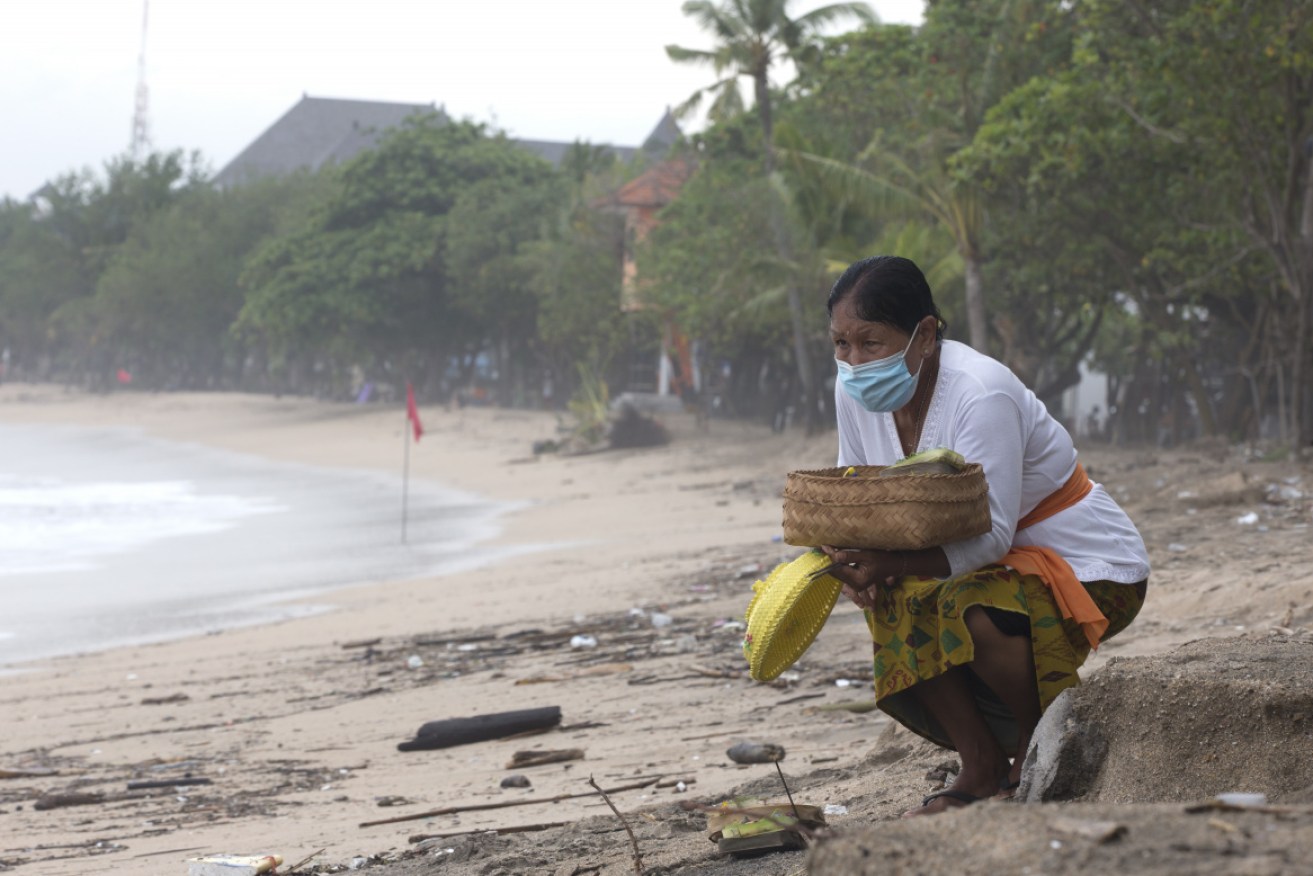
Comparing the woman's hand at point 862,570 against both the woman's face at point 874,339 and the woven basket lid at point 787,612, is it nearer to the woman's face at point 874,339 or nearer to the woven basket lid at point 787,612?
the woven basket lid at point 787,612

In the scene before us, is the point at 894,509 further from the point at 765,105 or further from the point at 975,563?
the point at 765,105

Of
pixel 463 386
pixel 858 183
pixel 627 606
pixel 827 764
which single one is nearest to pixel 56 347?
pixel 463 386

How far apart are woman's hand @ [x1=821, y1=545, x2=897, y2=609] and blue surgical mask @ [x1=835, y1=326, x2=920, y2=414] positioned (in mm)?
404

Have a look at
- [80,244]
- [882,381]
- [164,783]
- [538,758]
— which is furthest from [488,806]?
[80,244]

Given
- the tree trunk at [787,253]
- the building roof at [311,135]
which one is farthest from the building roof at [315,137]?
the tree trunk at [787,253]

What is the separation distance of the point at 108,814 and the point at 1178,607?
5.02 meters

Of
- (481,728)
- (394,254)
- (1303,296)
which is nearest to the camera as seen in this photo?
(481,728)

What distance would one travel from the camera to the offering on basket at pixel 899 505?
10.4 ft

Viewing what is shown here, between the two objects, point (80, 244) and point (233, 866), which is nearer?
point (233, 866)

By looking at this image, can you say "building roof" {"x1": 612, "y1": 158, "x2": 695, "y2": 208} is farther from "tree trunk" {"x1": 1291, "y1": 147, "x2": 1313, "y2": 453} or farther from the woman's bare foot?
the woman's bare foot

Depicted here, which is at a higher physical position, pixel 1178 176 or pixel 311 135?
pixel 311 135

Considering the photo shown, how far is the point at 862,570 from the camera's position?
3326 millimetres

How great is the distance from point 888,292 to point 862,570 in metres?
0.69

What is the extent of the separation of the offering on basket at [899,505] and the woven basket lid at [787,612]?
0.11 m
